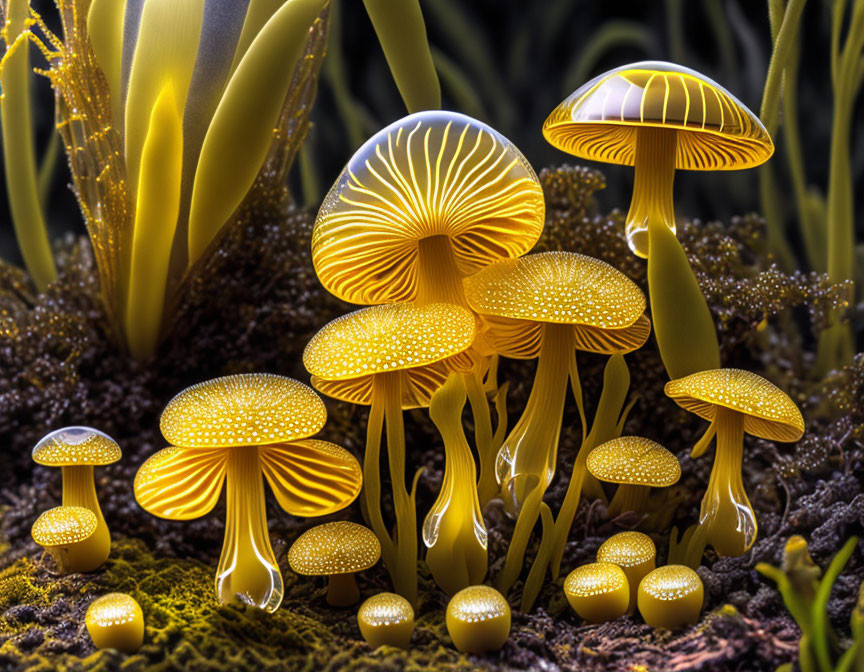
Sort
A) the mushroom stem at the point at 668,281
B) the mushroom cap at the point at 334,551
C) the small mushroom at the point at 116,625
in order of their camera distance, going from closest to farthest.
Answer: the small mushroom at the point at 116,625
the mushroom cap at the point at 334,551
the mushroom stem at the point at 668,281

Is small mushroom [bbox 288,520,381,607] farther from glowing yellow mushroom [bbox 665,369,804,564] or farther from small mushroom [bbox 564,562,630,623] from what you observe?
glowing yellow mushroom [bbox 665,369,804,564]

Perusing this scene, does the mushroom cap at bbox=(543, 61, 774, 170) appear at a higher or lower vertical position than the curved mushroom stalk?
higher

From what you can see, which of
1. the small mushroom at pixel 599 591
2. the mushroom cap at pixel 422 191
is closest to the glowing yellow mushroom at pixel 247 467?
the mushroom cap at pixel 422 191

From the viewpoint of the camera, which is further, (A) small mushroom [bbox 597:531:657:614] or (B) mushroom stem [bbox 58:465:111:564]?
(B) mushroom stem [bbox 58:465:111:564]

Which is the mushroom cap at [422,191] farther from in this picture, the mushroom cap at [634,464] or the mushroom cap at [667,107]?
the mushroom cap at [634,464]

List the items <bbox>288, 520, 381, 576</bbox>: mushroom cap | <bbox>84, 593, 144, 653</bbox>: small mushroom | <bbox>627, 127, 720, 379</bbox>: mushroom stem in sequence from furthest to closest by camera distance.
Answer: <bbox>627, 127, 720, 379</bbox>: mushroom stem < <bbox>288, 520, 381, 576</bbox>: mushroom cap < <bbox>84, 593, 144, 653</bbox>: small mushroom

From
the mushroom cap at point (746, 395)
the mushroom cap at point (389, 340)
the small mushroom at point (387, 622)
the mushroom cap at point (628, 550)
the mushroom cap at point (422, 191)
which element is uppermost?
the mushroom cap at point (422, 191)

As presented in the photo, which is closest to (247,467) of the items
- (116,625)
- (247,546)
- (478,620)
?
(247,546)

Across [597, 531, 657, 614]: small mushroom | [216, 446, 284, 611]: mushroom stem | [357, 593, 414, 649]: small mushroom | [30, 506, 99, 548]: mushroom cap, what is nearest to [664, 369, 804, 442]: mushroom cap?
[597, 531, 657, 614]: small mushroom
